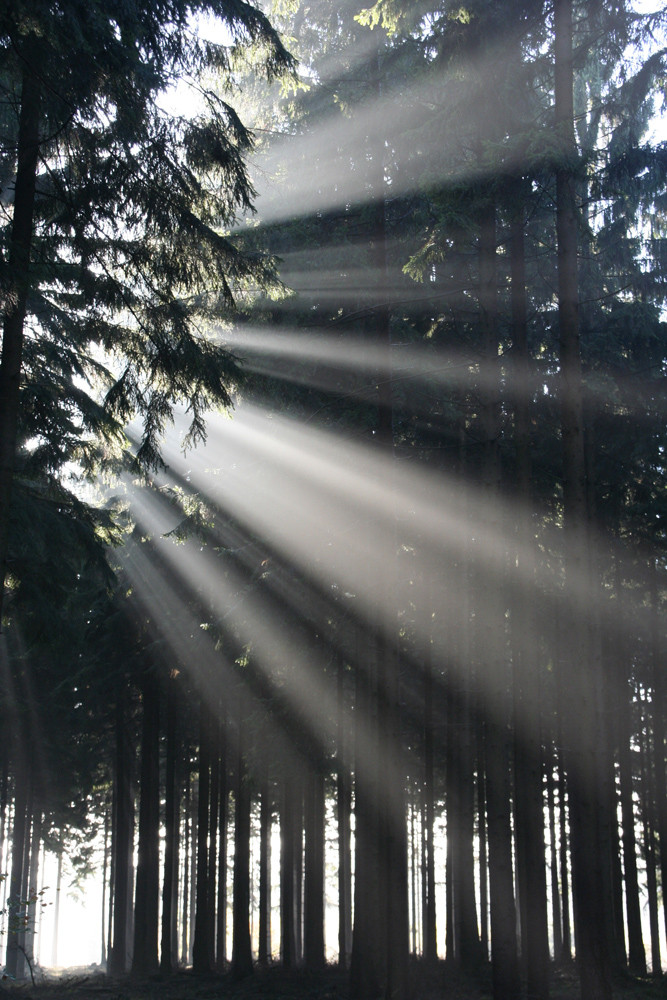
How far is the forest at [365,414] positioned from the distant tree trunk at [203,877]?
0.44ft

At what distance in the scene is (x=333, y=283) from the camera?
1569 cm

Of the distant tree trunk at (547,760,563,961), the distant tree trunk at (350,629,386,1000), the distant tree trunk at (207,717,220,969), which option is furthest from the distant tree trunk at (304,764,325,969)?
the distant tree trunk at (350,629,386,1000)

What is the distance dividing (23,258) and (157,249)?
1645 millimetres

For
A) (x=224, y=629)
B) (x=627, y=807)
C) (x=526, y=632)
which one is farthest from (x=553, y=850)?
(x=224, y=629)

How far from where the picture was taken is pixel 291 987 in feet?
65.5

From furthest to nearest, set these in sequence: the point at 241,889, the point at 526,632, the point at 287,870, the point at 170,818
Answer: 1. the point at 170,818
2. the point at 287,870
3. the point at 241,889
4. the point at 526,632

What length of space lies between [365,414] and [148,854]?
16262mm

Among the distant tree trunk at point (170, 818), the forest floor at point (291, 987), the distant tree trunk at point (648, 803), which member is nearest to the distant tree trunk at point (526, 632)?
the forest floor at point (291, 987)

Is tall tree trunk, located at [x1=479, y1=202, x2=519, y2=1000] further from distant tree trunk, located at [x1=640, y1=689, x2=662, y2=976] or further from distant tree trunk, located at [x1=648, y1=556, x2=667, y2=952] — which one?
distant tree trunk, located at [x1=640, y1=689, x2=662, y2=976]

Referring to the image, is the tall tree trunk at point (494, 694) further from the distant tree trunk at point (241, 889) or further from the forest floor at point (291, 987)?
the distant tree trunk at point (241, 889)

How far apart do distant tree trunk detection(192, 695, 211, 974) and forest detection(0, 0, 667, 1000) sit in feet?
0.44

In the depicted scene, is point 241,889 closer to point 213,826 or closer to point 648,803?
point 213,826

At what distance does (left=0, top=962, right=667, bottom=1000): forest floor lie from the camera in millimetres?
17109

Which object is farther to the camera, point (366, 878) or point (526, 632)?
point (526, 632)
